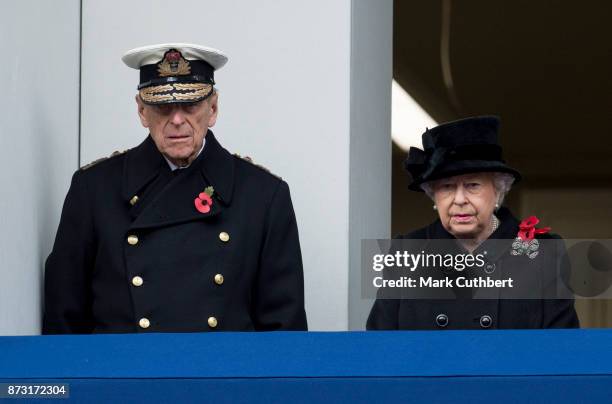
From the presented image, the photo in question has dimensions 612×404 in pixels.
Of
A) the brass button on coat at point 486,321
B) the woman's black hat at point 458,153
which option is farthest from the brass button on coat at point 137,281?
the brass button on coat at point 486,321

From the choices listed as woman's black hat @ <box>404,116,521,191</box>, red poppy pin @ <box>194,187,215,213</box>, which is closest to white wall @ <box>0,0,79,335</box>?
red poppy pin @ <box>194,187,215,213</box>

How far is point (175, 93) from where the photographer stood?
3496mm

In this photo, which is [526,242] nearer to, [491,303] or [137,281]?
[491,303]

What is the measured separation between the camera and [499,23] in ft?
23.7

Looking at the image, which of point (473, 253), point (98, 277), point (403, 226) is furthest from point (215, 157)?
point (403, 226)

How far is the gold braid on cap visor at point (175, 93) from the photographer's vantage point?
348 centimetres

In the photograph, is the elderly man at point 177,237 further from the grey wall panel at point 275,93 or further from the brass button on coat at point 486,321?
the grey wall panel at point 275,93

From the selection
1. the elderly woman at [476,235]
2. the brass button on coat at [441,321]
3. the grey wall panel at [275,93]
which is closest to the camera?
the elderly woman at [476,235]

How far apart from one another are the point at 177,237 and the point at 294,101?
2.83 feet

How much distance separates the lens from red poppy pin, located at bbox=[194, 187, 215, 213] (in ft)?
11.7

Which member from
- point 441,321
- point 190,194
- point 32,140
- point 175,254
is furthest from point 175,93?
point 441,321

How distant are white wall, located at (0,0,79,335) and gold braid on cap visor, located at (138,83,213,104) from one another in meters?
0.32

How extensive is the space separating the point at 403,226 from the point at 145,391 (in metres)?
6.84

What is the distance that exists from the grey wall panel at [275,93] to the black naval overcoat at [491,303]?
736 mm
